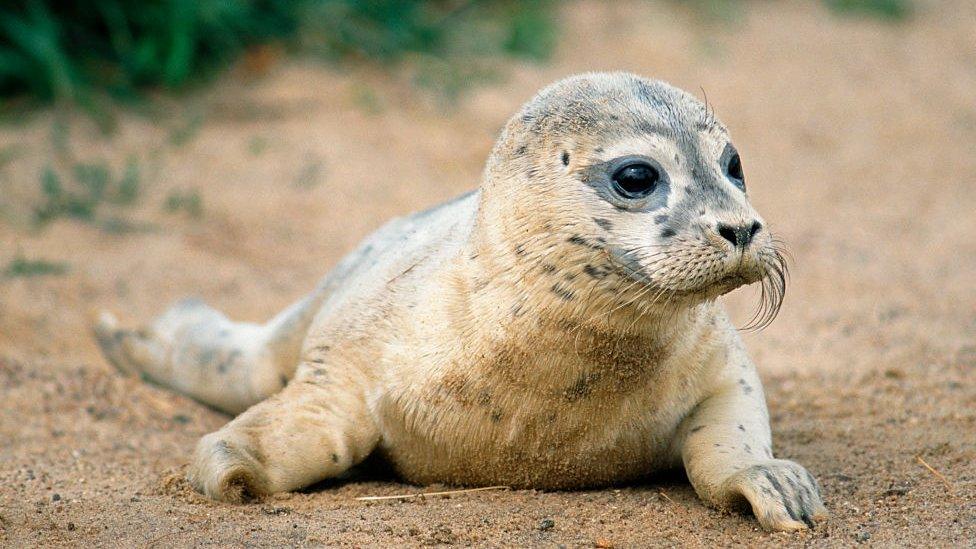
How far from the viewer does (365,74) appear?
9109mm

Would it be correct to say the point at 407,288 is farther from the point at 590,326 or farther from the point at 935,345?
the point at 935,345

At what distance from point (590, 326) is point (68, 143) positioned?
17.9 ft

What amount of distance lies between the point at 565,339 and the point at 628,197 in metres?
0.43

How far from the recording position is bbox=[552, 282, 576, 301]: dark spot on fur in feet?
11.2

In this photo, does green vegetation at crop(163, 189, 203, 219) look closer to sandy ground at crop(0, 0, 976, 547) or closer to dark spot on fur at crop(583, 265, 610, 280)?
sandy ground at crop(0, 0, 976, 547)

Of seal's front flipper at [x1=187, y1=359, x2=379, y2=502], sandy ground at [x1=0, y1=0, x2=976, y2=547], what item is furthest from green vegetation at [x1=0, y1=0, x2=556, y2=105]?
seal's front flipper at [x1=187, y1=359, x2=379, y2=502]

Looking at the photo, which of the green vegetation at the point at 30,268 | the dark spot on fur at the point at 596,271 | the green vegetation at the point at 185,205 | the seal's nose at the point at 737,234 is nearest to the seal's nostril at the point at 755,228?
the seal's nose at the point at 737,234

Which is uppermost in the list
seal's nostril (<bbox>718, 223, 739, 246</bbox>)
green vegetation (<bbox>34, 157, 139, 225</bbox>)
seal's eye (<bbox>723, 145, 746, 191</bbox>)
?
seal's eye (<bbox>723, 145, 746, 191</bbox>)

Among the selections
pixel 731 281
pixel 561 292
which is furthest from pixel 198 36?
pixel 731 281

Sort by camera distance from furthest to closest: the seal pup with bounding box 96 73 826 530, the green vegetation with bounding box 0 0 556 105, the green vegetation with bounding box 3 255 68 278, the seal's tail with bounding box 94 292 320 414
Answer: the green vegetation with bounding box 0 0 556 105, the green vegetation with bounding box 3 255 68 278, the seal's tail with bounding box 94 292 320 414, the seal pup with bounding box 96 73 826 530

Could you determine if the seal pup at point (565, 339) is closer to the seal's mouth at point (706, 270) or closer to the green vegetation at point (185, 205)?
the seal's mouth at point (706, 270)

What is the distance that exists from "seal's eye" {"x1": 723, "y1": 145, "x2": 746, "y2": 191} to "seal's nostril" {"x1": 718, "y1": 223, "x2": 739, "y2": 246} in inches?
14.0

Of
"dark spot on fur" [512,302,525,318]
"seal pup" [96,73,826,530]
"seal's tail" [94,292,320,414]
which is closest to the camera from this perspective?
"seal pup" [96,73,826,530]

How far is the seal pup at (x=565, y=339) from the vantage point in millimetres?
3344
